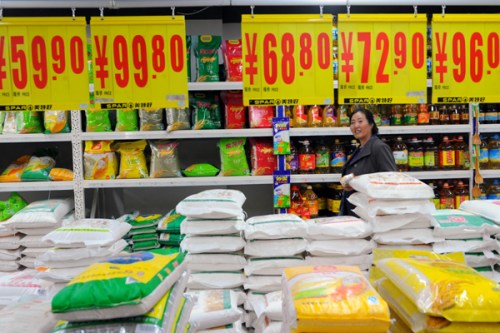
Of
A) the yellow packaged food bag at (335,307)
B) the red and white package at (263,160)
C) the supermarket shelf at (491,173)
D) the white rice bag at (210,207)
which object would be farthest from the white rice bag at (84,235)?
the supermarket shelf at (491,173)

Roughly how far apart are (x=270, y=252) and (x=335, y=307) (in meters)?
0.78

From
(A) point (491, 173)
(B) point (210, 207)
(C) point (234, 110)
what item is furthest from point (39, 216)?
(A) point (491, 173)

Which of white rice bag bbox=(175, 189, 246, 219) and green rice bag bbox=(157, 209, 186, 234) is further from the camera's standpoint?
green rice bag bbox=(157, 209, 186, 234)

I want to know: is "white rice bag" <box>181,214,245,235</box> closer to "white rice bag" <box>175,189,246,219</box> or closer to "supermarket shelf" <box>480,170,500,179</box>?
"white rice bag" <box>175,189,246,219</box>

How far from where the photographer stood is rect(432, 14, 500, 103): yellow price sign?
2.26 metres

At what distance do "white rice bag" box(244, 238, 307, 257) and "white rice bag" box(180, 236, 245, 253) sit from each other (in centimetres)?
6

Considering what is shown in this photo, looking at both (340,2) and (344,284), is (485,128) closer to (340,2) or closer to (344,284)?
(340,2)

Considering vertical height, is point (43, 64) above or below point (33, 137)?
above

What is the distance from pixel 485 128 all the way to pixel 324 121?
1.30 meters

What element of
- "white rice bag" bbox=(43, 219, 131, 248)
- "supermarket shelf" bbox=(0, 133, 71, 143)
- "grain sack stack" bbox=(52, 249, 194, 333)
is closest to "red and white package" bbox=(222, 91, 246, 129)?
"supermarket shelf" bbox=(0, 133, 71, 143)

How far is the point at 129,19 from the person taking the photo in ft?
7.29

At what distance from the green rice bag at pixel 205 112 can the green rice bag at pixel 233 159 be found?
0.59 ft

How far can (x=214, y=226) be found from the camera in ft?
6.32

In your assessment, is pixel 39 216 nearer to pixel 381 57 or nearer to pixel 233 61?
pixel 233 61
